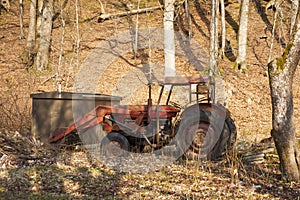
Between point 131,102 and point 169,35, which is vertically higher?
point 169,35

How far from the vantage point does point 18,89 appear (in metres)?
13.6

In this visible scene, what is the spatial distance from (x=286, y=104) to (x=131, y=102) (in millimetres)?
7961

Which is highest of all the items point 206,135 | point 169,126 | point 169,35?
point 169,35

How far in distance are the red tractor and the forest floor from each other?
0.42m

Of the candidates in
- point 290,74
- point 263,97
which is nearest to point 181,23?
point 263,97

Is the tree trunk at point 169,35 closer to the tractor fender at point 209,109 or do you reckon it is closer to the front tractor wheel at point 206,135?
the tractor fender at point 209,109

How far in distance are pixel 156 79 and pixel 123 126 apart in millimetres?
7487

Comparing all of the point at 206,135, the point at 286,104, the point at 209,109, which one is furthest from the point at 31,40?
the point at 286,104

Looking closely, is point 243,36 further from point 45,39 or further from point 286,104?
point 286,104

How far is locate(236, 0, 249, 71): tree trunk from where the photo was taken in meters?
15.7

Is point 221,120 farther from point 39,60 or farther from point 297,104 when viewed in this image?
point 39,60

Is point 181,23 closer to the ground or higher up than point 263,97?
higher up

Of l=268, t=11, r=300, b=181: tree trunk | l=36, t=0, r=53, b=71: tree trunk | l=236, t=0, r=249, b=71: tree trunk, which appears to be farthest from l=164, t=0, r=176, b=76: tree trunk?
l=268, t=11, r=300, b=181: tree trunk

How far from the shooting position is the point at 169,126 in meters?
7.85
